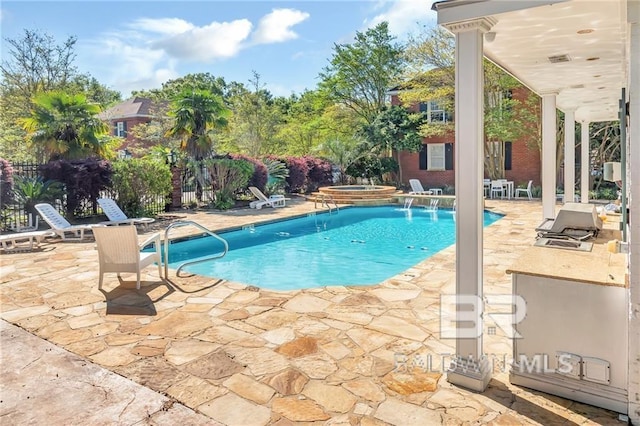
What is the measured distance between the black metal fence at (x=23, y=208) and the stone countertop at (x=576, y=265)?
10.8m

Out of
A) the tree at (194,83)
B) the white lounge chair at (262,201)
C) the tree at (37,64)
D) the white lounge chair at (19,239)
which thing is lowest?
the white lounge chair at (19,239)

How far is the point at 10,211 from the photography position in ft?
33.6

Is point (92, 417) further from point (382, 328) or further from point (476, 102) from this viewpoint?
point (476, 102)

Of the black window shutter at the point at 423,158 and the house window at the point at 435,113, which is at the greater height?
the house window at the point at 435,113

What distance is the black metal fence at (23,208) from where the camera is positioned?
10.2 metres

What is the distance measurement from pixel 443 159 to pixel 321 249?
13932 mm

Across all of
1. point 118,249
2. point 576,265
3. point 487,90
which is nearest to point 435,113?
point 487,90

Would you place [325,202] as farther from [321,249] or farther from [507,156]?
[507,156]

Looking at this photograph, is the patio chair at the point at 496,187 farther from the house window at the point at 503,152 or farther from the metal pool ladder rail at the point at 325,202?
the metal pool ladder rail at the point at 325,202

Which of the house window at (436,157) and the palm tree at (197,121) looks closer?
the palm tree at (197,121)

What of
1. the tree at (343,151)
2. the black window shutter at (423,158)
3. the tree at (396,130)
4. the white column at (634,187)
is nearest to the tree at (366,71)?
the tree at (396,130)

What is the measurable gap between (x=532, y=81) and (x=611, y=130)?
13.4 metres

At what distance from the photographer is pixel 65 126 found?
11805 millimetres

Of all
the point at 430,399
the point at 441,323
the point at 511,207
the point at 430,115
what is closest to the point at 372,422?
the point at 430,399
